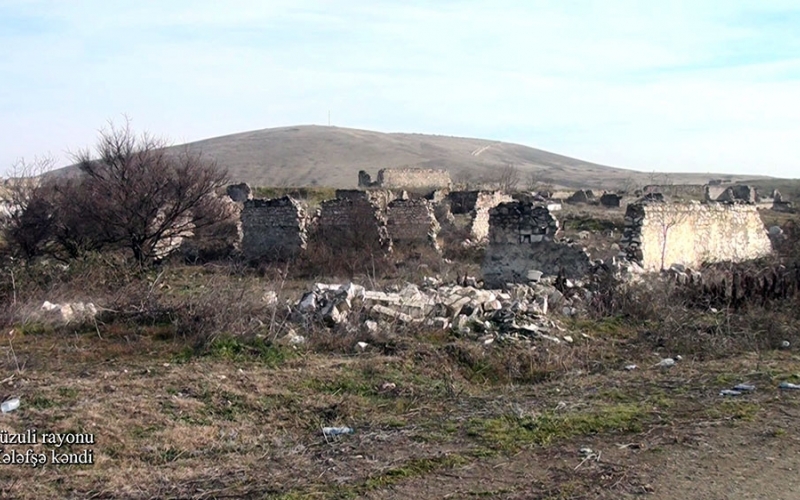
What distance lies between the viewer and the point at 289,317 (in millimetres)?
7590

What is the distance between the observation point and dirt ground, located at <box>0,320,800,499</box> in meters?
3.85

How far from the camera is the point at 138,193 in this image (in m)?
14.7

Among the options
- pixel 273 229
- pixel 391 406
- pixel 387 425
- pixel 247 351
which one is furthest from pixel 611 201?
pixel 387 425

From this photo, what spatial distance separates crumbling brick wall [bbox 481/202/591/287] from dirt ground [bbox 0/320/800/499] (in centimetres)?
404

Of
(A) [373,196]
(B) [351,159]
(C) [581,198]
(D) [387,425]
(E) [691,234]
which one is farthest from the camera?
(B) [351,159]

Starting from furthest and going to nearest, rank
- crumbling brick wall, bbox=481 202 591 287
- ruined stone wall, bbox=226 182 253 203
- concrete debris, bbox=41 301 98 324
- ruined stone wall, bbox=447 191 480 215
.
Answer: ruined stone wall, bbox=226 182 253 203 → ruined stone wall, bbox=447 191 480 215 → crumbling brick wall, bbox=481 202 591 287 → concrete debris, bbox=41 301 98 324

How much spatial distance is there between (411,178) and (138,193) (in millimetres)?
19483

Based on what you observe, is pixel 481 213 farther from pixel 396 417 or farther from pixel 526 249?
pixel 396 417

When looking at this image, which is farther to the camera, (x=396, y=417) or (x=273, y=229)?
(x=273, y=229)

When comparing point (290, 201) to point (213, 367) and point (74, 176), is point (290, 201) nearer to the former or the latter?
point (74, 176)

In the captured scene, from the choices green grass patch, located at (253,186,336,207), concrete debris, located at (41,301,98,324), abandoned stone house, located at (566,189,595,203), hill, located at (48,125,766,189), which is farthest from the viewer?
hill, located at (48,125,766,189)

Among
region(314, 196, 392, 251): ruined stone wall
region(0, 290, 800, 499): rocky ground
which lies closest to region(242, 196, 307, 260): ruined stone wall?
region(314, 196, 392, 251): ruined stone wall

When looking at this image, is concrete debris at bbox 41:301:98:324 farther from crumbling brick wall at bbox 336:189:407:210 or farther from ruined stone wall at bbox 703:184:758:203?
ruined stone wall at bbox 703:184:758:203

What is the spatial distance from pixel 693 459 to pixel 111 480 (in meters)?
3.38
